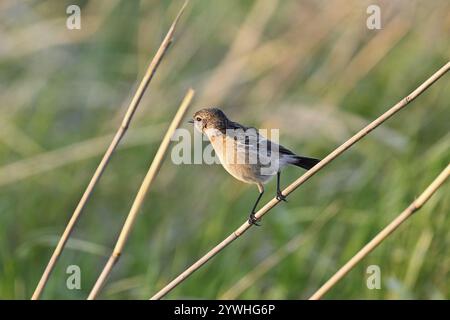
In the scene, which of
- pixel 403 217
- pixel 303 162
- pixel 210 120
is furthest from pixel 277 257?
pixel 403 217

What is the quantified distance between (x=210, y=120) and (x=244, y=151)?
0.16 meters

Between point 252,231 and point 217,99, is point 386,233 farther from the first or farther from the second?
point 217,99

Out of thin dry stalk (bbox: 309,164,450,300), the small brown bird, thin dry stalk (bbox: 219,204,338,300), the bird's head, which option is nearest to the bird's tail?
the small brown bird

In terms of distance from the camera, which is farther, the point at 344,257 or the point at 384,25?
the point at 384,25

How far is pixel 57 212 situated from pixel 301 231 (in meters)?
1.42

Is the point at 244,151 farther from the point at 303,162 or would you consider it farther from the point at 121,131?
the point at 121,131

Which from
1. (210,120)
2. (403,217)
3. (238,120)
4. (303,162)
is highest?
(238,120)

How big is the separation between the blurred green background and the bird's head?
838 millimetres

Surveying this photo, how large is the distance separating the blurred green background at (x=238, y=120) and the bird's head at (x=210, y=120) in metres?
0.84

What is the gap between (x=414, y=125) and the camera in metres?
4.40

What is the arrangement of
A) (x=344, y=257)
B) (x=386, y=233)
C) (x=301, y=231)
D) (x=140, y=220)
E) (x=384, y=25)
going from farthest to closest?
(x=384, y=25), (x=140, y=220), (x=301, y=231), (x=344, y=257), (x=386, y=233)

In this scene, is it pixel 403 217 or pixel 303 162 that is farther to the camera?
pixel 303 162

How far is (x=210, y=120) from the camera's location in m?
2.86

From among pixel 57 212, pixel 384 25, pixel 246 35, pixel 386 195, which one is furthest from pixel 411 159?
pixel 57 212
